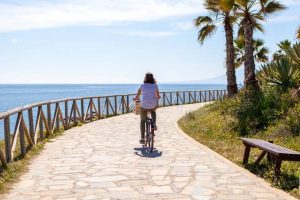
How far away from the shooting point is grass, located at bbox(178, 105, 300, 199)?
7517 mm

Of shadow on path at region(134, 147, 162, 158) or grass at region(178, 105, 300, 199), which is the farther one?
shadow on path at region(134, 147, 162, 158)

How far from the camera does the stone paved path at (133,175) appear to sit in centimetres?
669

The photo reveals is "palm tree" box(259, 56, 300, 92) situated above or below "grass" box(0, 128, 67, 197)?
above

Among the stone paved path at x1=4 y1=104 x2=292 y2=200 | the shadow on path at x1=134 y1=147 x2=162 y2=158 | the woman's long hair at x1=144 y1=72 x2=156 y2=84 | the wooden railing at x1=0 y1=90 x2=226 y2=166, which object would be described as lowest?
the shadow on path at x1=134 y1=147 x2=162 y2=158

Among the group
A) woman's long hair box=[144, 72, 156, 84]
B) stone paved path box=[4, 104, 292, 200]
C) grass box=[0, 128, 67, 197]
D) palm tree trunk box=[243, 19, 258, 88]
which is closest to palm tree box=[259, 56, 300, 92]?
palm tree trunk box=[243, 19, 258, 88]

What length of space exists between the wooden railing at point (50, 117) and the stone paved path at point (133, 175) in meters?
0.58

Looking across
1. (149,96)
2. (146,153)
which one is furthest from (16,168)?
A: (149,96)

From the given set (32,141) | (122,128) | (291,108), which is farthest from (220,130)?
(32,141)

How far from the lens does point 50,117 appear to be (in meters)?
14.6

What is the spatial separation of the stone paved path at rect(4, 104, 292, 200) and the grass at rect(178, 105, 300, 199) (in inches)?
10.6

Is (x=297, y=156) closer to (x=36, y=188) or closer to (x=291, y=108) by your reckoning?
(x=36, y=188)

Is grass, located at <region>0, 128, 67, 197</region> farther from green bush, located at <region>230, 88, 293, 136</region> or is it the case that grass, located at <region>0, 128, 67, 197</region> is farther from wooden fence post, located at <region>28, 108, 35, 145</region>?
green bush, located at <region>230, 88, 293, 136</region>

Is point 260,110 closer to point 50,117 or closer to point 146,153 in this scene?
point 146,153

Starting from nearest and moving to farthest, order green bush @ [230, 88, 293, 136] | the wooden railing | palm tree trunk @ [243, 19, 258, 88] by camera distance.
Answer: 1. the wooden railing
2. green bush @ [230, 88, 293, 136]
3. palm tree trunk @ [243, 19, 258, 88]
